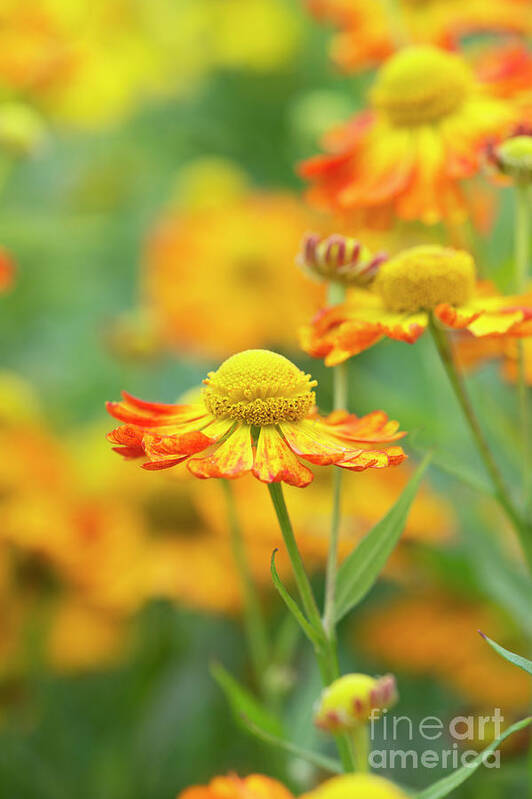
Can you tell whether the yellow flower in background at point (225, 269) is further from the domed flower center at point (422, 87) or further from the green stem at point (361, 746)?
the green stem at point (361, 746)

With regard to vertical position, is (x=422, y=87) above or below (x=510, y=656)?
above

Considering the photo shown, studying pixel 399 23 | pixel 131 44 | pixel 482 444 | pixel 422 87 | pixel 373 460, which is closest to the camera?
pixel 373 460

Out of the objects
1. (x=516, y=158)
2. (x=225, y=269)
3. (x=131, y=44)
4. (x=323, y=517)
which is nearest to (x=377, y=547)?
(x=516, y=158)

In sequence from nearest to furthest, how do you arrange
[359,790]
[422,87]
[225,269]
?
[359,790], [422,87], [225,269]

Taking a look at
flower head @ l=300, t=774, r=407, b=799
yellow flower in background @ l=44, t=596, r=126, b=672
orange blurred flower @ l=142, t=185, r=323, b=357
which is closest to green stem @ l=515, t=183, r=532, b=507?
flower head @ l=300, t=774, r=407, b=799

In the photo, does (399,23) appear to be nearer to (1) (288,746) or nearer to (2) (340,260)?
(2) (340,260)

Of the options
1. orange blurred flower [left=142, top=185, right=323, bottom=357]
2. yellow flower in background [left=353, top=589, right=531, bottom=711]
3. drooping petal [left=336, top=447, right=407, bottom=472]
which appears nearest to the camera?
drooping petal [left=336, top=447, right=407, bottom=472]

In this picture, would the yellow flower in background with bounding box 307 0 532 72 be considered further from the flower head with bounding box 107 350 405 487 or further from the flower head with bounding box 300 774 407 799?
the flower head with bounding box 300 774 407 799
